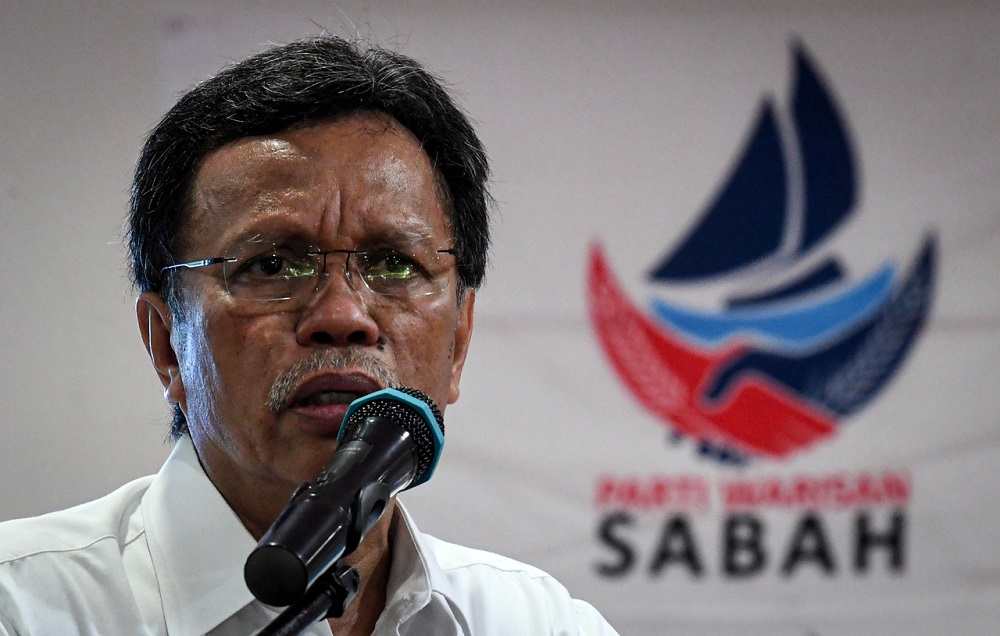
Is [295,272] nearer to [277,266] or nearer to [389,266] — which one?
[277,266]

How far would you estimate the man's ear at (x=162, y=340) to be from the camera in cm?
175

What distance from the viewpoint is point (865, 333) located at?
3256 mm

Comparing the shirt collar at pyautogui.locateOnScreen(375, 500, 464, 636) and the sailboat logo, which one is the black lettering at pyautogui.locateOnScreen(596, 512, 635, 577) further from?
the shirt collar at pyautogui.locateOnScreen(375, 500, 464, 636)

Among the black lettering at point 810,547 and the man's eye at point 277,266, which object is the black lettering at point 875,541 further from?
the man's eye at point 277,266

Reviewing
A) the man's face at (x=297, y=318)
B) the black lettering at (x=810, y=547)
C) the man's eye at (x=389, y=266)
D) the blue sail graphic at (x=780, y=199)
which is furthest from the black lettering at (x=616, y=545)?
the man's eye at (x=389, y=266)

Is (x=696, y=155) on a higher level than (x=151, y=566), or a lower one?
higher

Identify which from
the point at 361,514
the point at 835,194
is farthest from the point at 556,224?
the point at 361,514

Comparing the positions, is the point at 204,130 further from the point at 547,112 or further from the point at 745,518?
the point at 745,518

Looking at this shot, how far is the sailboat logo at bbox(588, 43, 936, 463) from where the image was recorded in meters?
3.23

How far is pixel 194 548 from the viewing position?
5.26 feet

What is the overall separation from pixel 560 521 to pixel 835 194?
53.7 inches

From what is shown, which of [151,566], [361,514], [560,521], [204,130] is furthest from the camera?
[560,521]

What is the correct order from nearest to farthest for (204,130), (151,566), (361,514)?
(361,514)
(151,566)
(204,130)

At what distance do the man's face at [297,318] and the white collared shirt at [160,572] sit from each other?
3.2 inches
